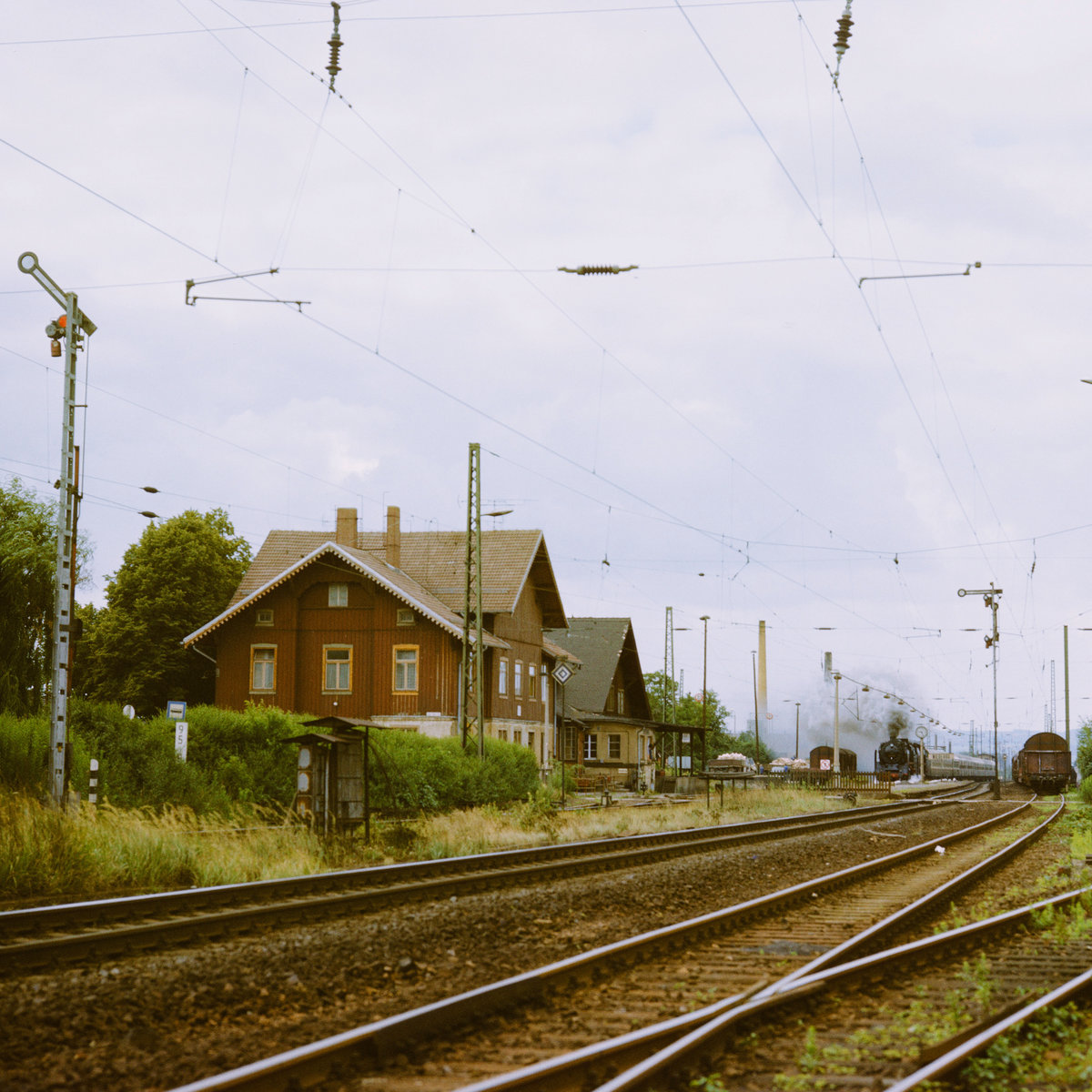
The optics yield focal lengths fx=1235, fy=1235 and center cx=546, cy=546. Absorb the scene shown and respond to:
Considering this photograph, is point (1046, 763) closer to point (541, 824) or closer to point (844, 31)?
point (541, 824)

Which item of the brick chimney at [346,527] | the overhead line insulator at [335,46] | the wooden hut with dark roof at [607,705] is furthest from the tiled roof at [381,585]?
the overhead line insulator at [335,46]

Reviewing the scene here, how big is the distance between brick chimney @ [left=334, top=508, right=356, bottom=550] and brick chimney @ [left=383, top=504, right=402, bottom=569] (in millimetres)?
1501

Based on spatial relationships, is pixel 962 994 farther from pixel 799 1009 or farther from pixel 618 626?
pixel 618 626

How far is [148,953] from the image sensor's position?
10141mm

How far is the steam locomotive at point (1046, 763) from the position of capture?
2482 inches

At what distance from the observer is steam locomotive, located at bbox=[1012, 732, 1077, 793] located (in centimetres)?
6303

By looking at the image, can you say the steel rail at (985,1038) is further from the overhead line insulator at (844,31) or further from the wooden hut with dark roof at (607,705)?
the wooden hut with dark roof at (607,705)

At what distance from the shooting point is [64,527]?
734 inches

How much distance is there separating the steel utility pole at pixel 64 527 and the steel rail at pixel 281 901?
16.1 feet

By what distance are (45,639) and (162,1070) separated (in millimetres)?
18641

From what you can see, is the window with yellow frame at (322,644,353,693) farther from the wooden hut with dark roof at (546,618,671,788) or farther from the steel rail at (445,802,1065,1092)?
the steel rail at (445,802,1065,1092)

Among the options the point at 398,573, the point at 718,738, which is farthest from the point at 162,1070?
the point at 718,738

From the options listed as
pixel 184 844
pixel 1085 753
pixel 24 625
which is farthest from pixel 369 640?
pixel 1085 753

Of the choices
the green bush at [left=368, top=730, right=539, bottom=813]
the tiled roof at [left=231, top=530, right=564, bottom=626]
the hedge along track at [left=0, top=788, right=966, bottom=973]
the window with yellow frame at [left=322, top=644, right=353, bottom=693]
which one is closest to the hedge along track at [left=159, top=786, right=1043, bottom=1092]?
the hedge along track at [left=0, top=788, right=966, bottom=973]
